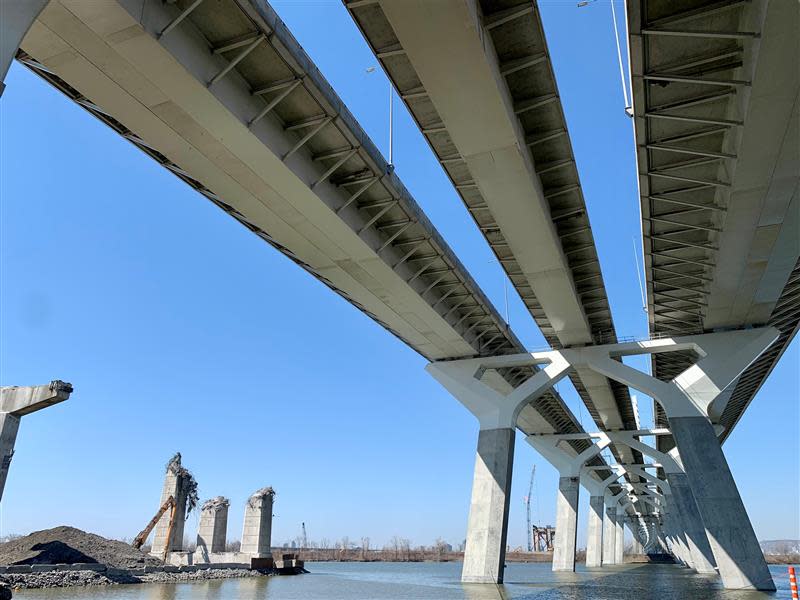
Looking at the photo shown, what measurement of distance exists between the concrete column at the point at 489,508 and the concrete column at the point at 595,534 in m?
40.4

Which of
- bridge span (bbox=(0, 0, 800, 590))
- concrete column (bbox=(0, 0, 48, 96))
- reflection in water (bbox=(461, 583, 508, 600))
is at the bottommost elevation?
reflection in water (bbox=(461, 583, 508, 600))

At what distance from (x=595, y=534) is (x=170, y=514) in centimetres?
4492

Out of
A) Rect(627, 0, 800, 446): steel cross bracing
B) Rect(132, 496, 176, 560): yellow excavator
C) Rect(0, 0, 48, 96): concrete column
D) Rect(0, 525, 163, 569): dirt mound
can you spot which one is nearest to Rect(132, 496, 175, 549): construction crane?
Rect(132, 496, 176, 560): yellow excavator

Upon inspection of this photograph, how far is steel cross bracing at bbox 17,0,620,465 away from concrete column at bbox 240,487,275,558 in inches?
1002

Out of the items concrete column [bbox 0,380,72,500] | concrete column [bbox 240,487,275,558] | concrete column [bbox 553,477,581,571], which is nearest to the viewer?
concrete column [bbox 0,380,72,500]

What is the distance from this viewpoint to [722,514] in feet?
78.6

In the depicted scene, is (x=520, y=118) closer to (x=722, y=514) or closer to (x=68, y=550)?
(x=722, y=514)

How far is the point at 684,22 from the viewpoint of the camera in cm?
1230

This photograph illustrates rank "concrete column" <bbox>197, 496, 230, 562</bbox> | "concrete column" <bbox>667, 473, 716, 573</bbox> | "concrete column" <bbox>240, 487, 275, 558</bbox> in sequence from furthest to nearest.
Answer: "concrete column" <bbox>240, 487, 275, 558</bbox>, "concrete column" <bbox>197, 496, 230, 562</bbox>, "concrete column" <bbox>667, 473, 716, 573</bbox>

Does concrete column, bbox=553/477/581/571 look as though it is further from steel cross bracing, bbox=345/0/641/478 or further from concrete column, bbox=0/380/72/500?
concrete column, bbox=0/380/72/500

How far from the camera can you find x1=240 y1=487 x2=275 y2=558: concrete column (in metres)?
42.6

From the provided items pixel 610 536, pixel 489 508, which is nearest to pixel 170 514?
pixel 489 508

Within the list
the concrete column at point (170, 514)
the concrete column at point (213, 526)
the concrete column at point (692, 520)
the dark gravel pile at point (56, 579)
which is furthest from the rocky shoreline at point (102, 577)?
the concrete column at point (692, 520)

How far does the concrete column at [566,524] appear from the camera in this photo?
47.7 meters
